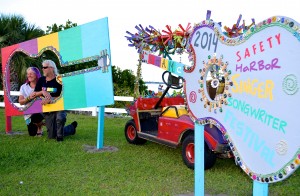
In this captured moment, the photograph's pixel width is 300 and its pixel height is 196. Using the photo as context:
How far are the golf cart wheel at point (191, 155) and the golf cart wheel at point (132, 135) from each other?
2067 millimetres

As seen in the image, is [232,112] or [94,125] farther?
[94,125]

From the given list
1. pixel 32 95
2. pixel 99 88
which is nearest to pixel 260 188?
pixel 99 88

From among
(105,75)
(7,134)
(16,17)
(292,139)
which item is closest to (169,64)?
(292,139)

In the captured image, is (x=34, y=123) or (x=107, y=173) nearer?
(x=107, y=173)

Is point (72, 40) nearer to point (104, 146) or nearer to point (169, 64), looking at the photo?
point (104, 146)

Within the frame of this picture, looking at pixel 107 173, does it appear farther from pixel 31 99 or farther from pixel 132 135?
pixel 31 99

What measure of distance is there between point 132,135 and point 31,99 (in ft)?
9.04

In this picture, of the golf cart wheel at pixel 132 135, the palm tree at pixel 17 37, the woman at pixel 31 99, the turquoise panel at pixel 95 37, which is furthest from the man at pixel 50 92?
the palm tree at pixel 17 37

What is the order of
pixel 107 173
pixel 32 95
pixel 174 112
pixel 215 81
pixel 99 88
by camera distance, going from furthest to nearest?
pixel 32 95
pixel 99 88
pixel 174 112
pixel 107 173
pixel 215 81

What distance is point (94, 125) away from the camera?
1121cm

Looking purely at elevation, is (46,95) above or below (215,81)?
below

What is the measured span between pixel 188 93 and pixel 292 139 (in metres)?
1.60

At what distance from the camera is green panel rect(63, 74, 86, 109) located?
7449 mm

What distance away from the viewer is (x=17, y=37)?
657 inches
